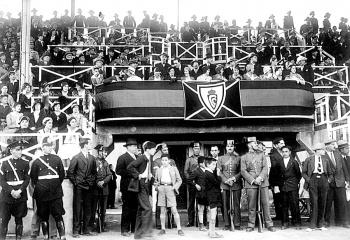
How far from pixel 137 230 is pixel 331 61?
12219mm

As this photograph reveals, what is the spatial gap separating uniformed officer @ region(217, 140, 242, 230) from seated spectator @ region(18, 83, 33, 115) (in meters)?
5.29

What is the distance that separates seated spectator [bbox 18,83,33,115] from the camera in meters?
11.9

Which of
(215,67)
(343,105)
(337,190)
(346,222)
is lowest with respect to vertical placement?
(346,222)

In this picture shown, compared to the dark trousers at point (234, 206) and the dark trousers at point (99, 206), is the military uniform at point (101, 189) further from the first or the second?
the dark trousers at point (234, 206)

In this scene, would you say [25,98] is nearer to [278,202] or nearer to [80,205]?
[80,205]

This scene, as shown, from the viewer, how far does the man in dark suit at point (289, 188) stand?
9805 millimetres

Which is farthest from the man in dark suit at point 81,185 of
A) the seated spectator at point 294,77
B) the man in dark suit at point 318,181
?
the seated spectator at point 294,77

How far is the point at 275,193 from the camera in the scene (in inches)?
407

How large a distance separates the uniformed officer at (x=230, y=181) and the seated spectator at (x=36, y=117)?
4200 millimetres

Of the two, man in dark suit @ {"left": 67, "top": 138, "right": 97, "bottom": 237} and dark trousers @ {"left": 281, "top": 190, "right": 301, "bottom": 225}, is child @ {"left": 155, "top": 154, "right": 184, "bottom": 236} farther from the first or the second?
dark trousers @ {"left": 281, "top": 190, "right": 301, "bottom": 225}

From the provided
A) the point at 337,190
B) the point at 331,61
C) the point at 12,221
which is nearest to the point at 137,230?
the point at 12,221

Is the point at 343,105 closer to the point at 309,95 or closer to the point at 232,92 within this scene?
the point at 309,95

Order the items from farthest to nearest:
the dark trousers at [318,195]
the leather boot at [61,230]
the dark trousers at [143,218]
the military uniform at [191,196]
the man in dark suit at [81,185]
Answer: the military uniform at [191,196], the dark trousers at [318,195], the man in dark suit at [81,185], the dark trousers at [143,218], the leather boot at [61,230]

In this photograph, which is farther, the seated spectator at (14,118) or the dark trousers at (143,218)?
the seated spectator at (14,118)
